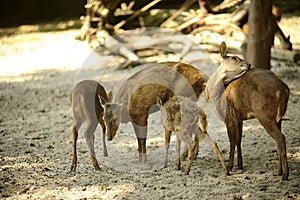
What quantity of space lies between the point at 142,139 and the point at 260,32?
3.01m

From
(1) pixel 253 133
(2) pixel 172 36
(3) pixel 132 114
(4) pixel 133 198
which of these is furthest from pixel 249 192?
(2) pixel 172 36

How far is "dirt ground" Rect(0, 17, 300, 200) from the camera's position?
4496mm

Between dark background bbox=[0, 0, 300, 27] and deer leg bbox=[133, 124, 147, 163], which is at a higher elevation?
dark background bbox=[0, 0, 300, 27]

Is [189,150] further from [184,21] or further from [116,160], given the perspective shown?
[184,21]

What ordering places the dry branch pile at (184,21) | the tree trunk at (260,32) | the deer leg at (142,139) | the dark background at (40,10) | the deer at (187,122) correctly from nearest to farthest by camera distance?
the deer at (187,122) < the deer leg at (142,139) < the tree trunk at (260,32) < the dry branch pile at (184,21) < the dark background at (40,10)

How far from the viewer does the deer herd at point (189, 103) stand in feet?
14.6

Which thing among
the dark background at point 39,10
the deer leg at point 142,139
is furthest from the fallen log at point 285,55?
the dark background at point 39,10

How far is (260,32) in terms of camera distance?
7477 millimetres

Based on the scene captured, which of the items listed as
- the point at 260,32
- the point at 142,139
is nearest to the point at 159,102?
the point at 142,139

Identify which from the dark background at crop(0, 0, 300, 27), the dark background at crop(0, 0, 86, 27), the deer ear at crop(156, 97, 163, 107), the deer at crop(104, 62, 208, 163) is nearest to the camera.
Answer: the deer ear at crop(156, 97, 163, 107)

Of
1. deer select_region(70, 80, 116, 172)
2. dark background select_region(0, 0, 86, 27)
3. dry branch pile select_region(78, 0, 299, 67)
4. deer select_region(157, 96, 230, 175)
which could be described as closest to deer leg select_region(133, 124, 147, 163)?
deer select_region(70, 80, 116, 172)

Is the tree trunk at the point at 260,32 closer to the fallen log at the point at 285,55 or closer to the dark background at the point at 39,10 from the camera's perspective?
the fallen log at the point at 285,55

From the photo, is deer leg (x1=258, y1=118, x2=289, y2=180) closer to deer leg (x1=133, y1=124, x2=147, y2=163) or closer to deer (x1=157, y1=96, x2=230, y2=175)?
deer (x1=157, y1=96, x2=230, y2=175)

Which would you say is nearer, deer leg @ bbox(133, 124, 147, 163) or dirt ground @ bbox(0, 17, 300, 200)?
dirt ground @ bbox(0, 17, 300, 200)
